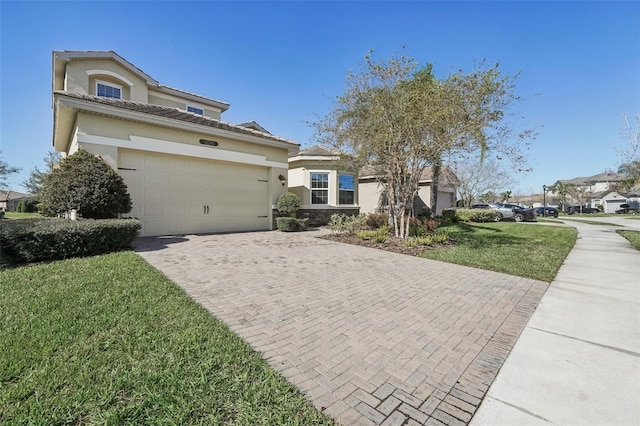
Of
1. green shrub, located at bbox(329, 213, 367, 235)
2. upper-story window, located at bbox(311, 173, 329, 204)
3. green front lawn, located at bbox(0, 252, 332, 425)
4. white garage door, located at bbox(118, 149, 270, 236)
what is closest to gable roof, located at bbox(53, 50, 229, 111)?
white garage door, located at bbox(118, 149, 270, 236)

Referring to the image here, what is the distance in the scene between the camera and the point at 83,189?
288 inches

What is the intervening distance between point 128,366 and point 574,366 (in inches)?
169

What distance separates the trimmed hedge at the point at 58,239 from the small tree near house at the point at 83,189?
125cm

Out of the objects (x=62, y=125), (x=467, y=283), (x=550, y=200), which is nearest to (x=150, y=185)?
(x=62, y=125)

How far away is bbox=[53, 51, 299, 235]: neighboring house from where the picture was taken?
29.4 feet

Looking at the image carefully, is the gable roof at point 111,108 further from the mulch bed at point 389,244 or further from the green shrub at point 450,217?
the green shrub at point 450,217

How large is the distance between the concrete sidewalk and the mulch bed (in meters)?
3.83

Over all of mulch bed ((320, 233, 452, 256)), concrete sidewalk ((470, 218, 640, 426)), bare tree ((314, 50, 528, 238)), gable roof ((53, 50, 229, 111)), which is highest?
gable roof ((53, 50, 229, 111))

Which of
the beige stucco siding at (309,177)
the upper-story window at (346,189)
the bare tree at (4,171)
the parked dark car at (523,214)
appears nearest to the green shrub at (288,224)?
the beige stucco siding at (309,177)

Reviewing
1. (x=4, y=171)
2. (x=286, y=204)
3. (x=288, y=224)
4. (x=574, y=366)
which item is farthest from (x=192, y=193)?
(x=4, y=171)

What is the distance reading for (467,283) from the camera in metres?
5.28

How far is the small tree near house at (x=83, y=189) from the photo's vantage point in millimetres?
7285

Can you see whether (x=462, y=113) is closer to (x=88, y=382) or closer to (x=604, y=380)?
(x=604, y=380)

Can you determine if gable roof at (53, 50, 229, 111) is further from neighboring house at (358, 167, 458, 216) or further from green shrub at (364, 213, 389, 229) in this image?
green shrub at (364, 213, 389, 229)
